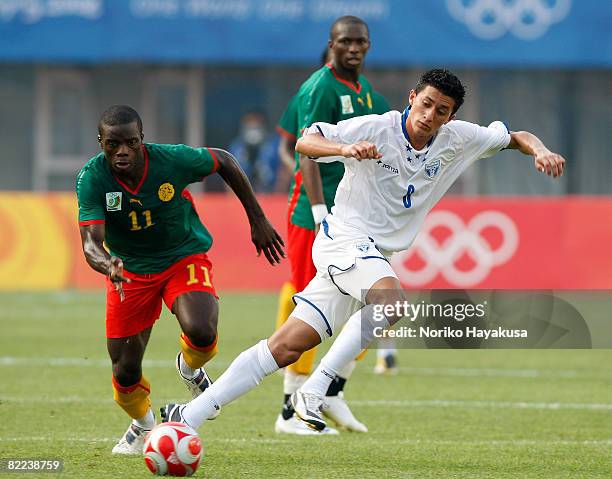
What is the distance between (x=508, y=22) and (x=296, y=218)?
48.3 feet

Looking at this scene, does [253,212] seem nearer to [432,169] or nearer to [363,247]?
[363,247]

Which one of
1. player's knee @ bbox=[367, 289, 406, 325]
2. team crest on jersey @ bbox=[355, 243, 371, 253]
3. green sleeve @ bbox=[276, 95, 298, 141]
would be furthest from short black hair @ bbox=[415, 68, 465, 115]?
green sleeve @ bbox=[276, 95, 298, 141]

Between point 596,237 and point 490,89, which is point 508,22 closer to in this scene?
point 490,89

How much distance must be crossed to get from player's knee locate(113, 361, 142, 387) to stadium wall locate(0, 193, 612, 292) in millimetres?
10104

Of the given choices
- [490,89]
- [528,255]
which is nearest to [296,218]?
[528,255]

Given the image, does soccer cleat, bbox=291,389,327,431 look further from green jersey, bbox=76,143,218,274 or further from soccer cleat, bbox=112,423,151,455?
green jersey, bbox=76,143,218,274

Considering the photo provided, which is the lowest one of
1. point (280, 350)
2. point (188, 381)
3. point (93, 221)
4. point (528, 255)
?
point (528, 255)

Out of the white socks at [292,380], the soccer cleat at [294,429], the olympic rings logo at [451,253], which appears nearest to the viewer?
the soccer cleat at [294,429]

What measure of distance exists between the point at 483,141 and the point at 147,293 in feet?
6.98

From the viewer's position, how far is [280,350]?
261 inches

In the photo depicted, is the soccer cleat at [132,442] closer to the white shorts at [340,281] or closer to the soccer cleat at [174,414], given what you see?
the soccer cleat at [174,414]

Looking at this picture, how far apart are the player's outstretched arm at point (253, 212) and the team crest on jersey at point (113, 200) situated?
0.64m

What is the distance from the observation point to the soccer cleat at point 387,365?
1165 centimetres

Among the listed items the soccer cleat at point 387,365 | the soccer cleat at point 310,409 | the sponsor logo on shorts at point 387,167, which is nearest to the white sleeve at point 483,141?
the sponsor logo on shorts at point 387,167
